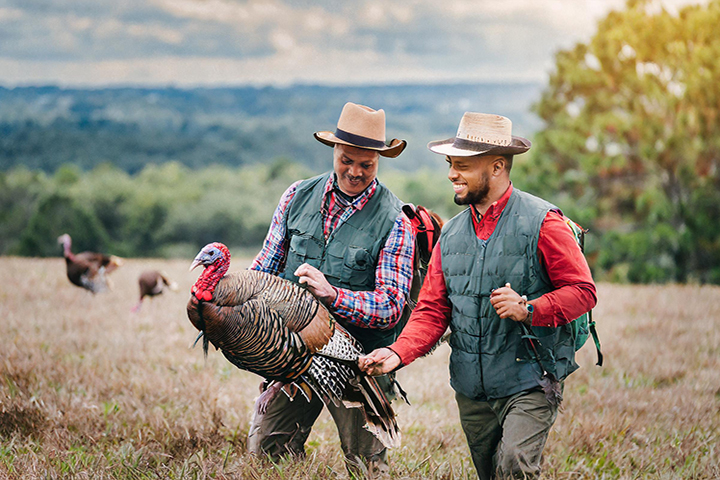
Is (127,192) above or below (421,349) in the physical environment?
below

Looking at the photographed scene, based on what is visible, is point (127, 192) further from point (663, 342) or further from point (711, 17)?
point (663, 342)

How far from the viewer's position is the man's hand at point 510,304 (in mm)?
3162

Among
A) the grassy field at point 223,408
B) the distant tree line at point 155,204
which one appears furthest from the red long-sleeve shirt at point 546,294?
the distant tree line at point 155,204

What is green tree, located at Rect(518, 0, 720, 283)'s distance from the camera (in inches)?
727

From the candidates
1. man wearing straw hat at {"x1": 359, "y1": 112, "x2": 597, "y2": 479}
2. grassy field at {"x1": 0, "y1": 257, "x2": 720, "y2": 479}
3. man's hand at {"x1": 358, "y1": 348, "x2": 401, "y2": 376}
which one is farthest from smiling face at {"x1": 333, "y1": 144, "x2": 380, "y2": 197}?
grassy field at {"x1": 0, "y1": 257, "x2": 720, "y2": 479}

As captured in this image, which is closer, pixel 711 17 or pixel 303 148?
pixel 711 17

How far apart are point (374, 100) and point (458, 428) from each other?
75.4 m

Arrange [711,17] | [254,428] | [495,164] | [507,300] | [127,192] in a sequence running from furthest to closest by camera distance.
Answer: [127,192] → [711,17] → [254,428] → [495,164] → [507,300]

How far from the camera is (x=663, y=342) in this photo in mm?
8906

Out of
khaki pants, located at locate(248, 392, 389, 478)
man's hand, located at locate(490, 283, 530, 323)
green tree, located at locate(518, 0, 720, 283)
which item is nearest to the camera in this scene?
man's hand, located at locate(490, 283, 530, 323)

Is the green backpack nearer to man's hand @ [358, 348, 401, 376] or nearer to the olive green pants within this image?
the olive green pants

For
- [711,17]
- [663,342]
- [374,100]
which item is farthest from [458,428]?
[374,100]

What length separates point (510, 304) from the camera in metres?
3.16

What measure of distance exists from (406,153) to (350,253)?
70638 millimetres
